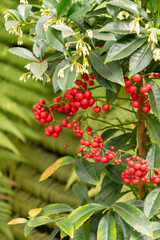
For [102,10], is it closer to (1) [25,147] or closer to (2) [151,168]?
(2) [151,168]

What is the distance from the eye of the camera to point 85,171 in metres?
0.70

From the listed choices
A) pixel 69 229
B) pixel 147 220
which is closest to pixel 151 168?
pixel 147 220

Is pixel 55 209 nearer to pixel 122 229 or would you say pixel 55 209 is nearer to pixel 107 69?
pixel 122 229

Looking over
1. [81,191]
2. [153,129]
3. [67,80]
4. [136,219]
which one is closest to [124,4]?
[67,80]

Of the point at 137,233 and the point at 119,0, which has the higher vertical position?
the point at 119,0

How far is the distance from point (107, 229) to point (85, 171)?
0.46ft

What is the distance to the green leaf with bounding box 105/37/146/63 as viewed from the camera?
0.52 m

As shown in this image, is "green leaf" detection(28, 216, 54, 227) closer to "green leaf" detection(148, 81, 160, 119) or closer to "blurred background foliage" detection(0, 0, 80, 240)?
"green leaf" detection(148, 81, 160, 119)

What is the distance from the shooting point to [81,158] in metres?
0.74

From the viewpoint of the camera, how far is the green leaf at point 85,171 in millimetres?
680

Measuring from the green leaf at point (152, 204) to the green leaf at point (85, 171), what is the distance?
0.40ft

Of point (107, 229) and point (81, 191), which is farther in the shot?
point (81, 191)

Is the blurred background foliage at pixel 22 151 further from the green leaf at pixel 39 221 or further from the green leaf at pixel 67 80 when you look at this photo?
the green leaf at pixel 67 80

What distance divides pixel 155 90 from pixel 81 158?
248mm
